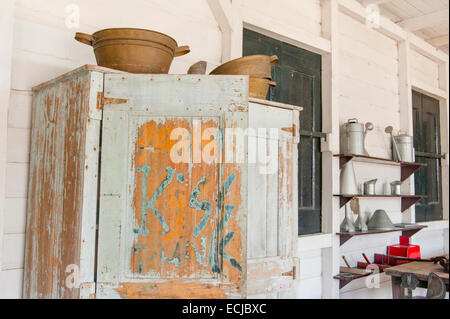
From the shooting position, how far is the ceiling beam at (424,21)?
368 centimetres

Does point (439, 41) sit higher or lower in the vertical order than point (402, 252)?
higher

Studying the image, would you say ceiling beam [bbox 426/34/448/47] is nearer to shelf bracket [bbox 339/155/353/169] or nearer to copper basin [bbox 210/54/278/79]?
shelf bracket [bbox 339/155/353/169]

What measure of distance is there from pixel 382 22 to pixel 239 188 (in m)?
3.04

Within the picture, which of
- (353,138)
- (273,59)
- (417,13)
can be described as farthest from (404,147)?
(273,59)

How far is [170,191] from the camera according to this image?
1.51 m

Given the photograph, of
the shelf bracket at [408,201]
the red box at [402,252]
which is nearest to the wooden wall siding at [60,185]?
the red box at [402,252]

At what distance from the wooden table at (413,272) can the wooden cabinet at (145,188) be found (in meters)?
1.77

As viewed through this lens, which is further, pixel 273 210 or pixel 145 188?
pixel 273 210

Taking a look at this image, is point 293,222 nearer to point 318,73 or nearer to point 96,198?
point 96,198

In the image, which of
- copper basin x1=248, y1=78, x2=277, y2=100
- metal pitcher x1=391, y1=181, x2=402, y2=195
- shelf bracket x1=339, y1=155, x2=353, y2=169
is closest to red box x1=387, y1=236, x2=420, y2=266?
metal pitcher x1=391, y1=181, x2=402, y2=195

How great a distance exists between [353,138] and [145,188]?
2187mm

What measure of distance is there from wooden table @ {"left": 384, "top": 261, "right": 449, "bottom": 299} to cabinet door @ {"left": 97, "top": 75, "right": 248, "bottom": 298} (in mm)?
1794

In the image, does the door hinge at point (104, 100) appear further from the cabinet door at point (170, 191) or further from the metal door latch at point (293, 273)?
the metal door latch at point (293, 273)

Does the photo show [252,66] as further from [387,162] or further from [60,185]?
[387,162]
